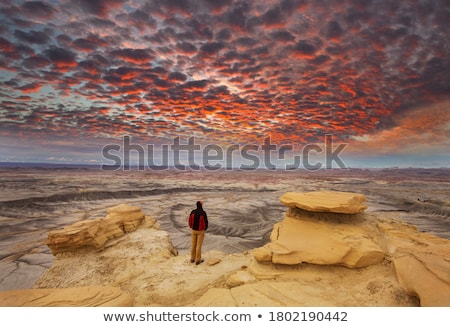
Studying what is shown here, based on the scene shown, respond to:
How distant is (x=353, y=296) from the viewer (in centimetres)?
372

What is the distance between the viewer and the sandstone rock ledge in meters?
3.65

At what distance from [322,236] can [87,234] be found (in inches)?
274

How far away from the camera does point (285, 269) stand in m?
4.73

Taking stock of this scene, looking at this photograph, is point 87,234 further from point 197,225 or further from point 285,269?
point 285,269

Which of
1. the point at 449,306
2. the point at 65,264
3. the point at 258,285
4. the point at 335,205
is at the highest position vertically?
the point at 335,205

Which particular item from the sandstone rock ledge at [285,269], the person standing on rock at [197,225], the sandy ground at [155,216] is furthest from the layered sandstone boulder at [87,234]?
the sandy ground at [155,216]

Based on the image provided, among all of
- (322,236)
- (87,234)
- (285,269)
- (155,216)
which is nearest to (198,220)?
(285,269)

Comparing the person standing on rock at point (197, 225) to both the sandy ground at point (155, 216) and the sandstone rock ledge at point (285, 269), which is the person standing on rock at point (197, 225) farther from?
the sandy ground at point (155, 216)

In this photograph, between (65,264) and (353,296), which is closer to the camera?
(353,296)

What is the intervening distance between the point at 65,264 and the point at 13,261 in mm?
7035

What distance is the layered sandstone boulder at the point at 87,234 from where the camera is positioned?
6.76 metres

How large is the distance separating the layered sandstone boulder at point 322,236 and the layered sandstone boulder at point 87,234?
5.35 meters
